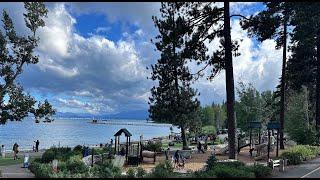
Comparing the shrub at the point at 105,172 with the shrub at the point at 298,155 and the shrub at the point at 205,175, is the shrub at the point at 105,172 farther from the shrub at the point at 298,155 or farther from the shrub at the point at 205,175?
the shrub at the point at 298,155

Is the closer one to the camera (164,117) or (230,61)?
(230,61)

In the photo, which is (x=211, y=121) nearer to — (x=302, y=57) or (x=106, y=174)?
(x=302, y=57)

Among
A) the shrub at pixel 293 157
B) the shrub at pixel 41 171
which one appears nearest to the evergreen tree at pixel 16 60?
the shrub at pixel 41 171

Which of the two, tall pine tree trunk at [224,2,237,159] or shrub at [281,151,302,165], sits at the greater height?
tall pine tree trunk at [224,2,237,159]

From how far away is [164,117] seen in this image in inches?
1725

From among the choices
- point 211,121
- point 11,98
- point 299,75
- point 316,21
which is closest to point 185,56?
point 11,98

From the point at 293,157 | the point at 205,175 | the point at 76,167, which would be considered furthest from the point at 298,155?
the point at 76,167

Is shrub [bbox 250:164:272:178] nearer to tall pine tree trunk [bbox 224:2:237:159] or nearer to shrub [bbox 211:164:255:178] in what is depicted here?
shrub [bbox 211:164:255:178]

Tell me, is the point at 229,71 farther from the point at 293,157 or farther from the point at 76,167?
the point at 76,167

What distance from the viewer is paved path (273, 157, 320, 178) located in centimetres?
2220

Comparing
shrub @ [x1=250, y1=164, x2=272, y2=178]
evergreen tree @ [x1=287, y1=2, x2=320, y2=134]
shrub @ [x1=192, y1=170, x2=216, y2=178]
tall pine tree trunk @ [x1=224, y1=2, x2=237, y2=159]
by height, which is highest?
evergreen tree @ [x1=287, y1=2, x2=320, y2=134]

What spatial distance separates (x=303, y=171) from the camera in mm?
24016

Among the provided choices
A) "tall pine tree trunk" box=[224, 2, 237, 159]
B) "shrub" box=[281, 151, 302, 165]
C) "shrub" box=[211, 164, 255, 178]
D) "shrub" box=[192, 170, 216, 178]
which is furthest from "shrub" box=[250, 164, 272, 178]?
"shrub" box=[281, 151, 302, 165]

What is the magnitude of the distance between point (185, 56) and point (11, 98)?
9808mm
